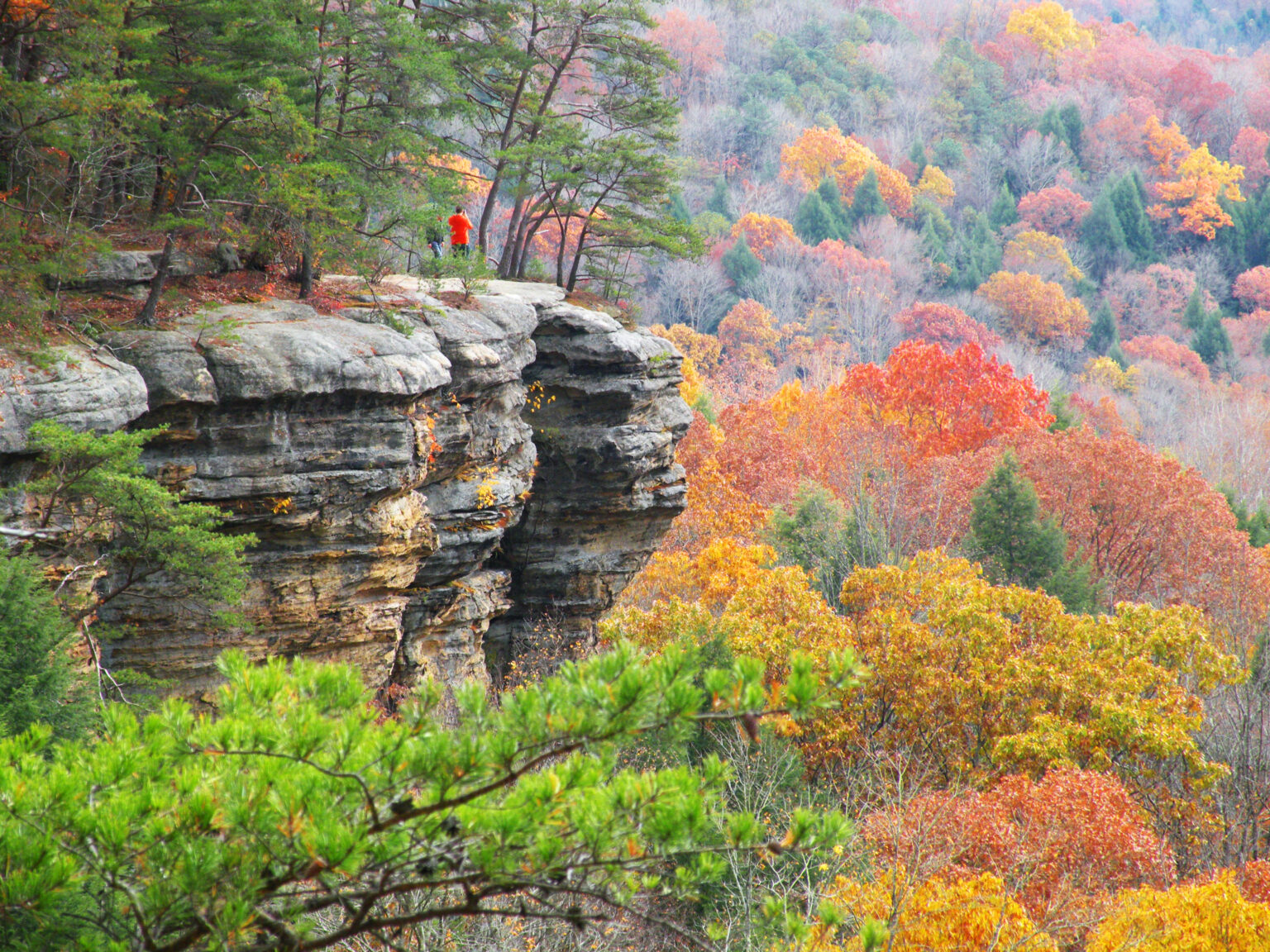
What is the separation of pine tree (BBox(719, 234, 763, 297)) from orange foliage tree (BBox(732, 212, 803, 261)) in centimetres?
209

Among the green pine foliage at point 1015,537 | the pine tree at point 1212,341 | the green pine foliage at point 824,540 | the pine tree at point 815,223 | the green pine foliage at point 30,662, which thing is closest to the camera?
the green pine foliage at point 30,662

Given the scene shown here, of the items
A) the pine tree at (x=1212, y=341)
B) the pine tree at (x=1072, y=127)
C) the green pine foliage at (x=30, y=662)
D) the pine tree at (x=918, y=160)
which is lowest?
the pine tree at (x=1212, y=341)

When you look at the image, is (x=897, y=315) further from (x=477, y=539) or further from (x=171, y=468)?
(x=171, y=468)

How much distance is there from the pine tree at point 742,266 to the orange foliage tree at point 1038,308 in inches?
→ 554

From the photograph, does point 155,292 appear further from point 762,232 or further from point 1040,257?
point 1040,257

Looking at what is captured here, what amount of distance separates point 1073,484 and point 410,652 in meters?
19.1

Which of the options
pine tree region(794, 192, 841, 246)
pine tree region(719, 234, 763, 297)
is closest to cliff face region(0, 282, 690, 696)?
pine tree region(719, 234, 763, 297)

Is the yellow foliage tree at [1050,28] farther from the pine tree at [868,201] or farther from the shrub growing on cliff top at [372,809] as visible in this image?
the shrub growing on cliff top at [372,809]

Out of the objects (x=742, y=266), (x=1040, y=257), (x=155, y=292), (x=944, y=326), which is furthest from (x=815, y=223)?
(x=155, y=292)

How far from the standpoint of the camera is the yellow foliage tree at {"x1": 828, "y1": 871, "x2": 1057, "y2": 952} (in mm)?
8656

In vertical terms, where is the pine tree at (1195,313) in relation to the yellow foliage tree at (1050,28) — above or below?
below

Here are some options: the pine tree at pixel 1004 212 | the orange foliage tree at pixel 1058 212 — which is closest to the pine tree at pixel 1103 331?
the orange foliage tree at pixel 1058 212

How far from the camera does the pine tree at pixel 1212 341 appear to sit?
171ft

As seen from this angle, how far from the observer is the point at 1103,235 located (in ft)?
195
